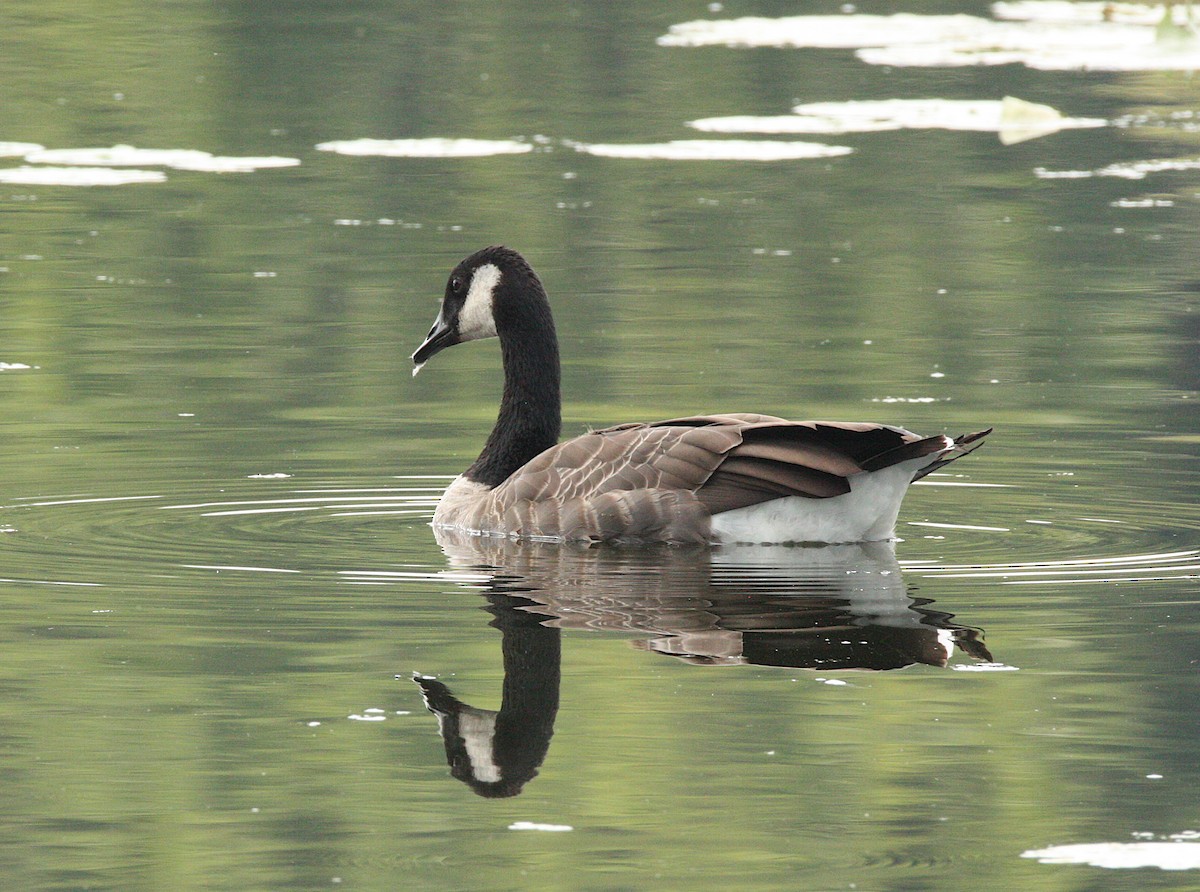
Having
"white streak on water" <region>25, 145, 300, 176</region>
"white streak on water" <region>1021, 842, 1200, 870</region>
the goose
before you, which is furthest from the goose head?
"white streak on water" <region>25, 145, 300, 176</region>

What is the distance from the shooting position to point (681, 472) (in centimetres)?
1005

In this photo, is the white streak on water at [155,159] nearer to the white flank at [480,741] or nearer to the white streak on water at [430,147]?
the white streak on water at [430,147]

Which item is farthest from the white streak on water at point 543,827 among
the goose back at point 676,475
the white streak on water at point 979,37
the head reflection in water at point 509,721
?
the white streak on water at point 979,37

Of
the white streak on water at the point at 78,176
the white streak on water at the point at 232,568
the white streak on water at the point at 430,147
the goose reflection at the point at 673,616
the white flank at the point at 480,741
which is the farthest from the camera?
the white streak on water at the point at 430,147

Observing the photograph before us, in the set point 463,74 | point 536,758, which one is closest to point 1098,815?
point 536,758

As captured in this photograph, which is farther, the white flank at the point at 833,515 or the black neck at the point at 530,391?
the black neck at the point at 530,391

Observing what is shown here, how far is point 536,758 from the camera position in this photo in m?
6.76

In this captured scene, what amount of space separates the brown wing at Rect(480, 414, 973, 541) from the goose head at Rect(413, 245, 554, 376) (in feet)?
3.74

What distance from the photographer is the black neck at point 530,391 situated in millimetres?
11523

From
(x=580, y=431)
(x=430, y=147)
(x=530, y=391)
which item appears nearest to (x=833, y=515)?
(x=530, y=391)

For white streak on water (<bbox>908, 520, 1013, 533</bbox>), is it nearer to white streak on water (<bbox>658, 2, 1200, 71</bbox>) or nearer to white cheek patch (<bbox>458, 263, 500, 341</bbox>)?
white cheek patch (<bbox>458, 263, 500, 341</bbox>)

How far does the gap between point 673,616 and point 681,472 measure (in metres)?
1.53

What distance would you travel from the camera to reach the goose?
31.4 ft

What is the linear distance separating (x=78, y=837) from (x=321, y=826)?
662mm
